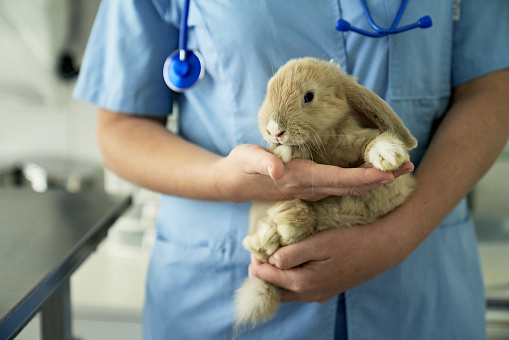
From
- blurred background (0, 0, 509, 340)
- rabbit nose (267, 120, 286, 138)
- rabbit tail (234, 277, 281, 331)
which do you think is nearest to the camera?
rabbit nose (267, 120, 286, 138)

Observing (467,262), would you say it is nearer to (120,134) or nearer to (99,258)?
(120,134)

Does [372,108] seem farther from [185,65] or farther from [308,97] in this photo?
[185,65]

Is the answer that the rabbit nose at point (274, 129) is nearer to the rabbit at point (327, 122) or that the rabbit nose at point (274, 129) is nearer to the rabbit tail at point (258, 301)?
the rabbit at point (327, 122)

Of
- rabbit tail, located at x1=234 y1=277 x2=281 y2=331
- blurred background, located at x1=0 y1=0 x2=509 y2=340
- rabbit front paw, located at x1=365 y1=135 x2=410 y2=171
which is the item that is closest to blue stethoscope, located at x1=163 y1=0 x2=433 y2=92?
rabbit front paw, located at x1=365 y1=135 x2=410 y2=171

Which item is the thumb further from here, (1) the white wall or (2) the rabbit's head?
(1) the white wall

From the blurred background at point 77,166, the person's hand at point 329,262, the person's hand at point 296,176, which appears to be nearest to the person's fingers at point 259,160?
the person's hand at point 296,176

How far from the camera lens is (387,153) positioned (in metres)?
0.36

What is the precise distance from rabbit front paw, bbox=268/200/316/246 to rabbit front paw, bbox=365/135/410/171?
0.31ft

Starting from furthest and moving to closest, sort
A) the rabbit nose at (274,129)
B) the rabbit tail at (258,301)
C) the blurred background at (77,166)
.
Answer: the blurred background at (77,166)
the rabbit tail at (258,301)
the rabbit nose at (274,129)

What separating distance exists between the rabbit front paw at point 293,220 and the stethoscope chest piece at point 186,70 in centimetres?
16

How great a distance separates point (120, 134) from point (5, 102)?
0.66 metres

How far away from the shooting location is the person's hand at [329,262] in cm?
46

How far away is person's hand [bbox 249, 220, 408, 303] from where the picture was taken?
1.50ft

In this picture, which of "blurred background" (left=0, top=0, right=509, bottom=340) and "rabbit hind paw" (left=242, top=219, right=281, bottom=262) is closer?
"rabbit hind paw" (left=242, top=219, right=281, bottom=262)
